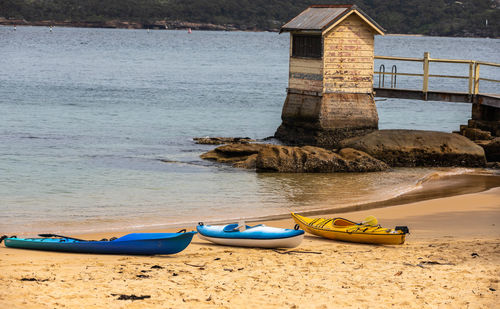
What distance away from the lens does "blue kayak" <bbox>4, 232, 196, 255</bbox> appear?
10.4 m

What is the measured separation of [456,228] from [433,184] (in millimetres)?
5567

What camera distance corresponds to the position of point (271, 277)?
9438 mm

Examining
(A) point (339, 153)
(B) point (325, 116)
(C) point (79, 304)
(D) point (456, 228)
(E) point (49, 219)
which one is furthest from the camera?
(B) point (325, 116)

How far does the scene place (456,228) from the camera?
12.9m

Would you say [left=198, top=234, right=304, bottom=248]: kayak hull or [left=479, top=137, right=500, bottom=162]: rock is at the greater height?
[left=479, top=137, right=500, bottom=162]: rock

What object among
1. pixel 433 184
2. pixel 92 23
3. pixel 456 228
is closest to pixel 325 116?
pixel 433 184

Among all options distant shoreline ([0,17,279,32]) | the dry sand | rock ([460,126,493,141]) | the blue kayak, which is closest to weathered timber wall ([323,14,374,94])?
rock ([460,126,493,141])

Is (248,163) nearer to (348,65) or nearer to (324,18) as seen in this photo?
(348,65)

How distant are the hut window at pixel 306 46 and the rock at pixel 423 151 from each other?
315 cm

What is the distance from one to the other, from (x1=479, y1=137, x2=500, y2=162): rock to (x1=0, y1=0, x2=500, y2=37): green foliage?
480 feet

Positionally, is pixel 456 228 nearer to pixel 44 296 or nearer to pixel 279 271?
pixel 279 271

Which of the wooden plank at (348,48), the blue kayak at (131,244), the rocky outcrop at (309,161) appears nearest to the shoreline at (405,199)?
the rocky outcrop at (309,161)

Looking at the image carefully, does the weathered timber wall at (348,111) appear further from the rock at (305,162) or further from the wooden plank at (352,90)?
the rock at (305,162)

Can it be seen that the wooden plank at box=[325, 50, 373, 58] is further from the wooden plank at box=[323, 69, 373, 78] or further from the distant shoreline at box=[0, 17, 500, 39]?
the distant shoreline at box=[0, 17, 500, 39]
